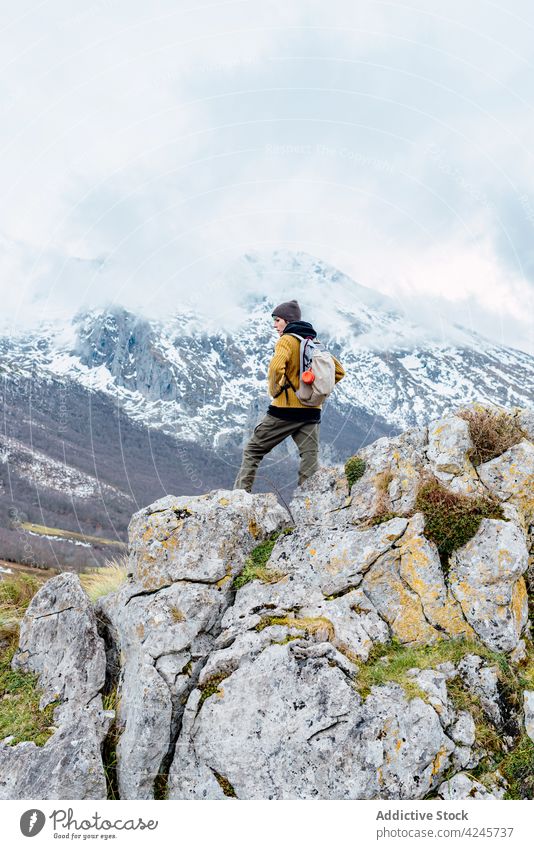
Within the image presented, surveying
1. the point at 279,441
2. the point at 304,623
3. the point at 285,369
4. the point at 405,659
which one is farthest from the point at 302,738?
the point at 285,369

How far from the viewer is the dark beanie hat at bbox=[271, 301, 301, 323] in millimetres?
9672

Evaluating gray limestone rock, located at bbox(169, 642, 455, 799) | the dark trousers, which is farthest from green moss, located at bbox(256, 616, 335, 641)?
the dark trousers

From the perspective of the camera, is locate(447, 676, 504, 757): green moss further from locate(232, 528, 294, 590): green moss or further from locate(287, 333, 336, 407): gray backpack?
locate(287, 333, 336, 407): gray backpack

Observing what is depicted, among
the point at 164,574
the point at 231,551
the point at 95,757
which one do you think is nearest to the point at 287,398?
the point at 231,551

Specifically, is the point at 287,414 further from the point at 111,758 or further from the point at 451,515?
the point at 111,758

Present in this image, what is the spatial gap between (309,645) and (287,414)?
4.22 metres

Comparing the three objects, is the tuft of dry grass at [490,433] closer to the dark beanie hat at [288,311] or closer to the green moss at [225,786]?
the dark beanie hat at [288,311]

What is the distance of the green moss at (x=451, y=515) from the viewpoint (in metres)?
7.16

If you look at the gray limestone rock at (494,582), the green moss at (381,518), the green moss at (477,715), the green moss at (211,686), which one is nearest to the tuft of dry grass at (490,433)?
the gray limestone rock at (494,582)

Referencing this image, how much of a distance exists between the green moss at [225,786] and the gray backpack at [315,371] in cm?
581

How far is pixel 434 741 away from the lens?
5.58m

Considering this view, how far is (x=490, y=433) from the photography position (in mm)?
8438

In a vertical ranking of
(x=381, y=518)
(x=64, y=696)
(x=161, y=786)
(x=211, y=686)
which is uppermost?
(x=381, y=518)
